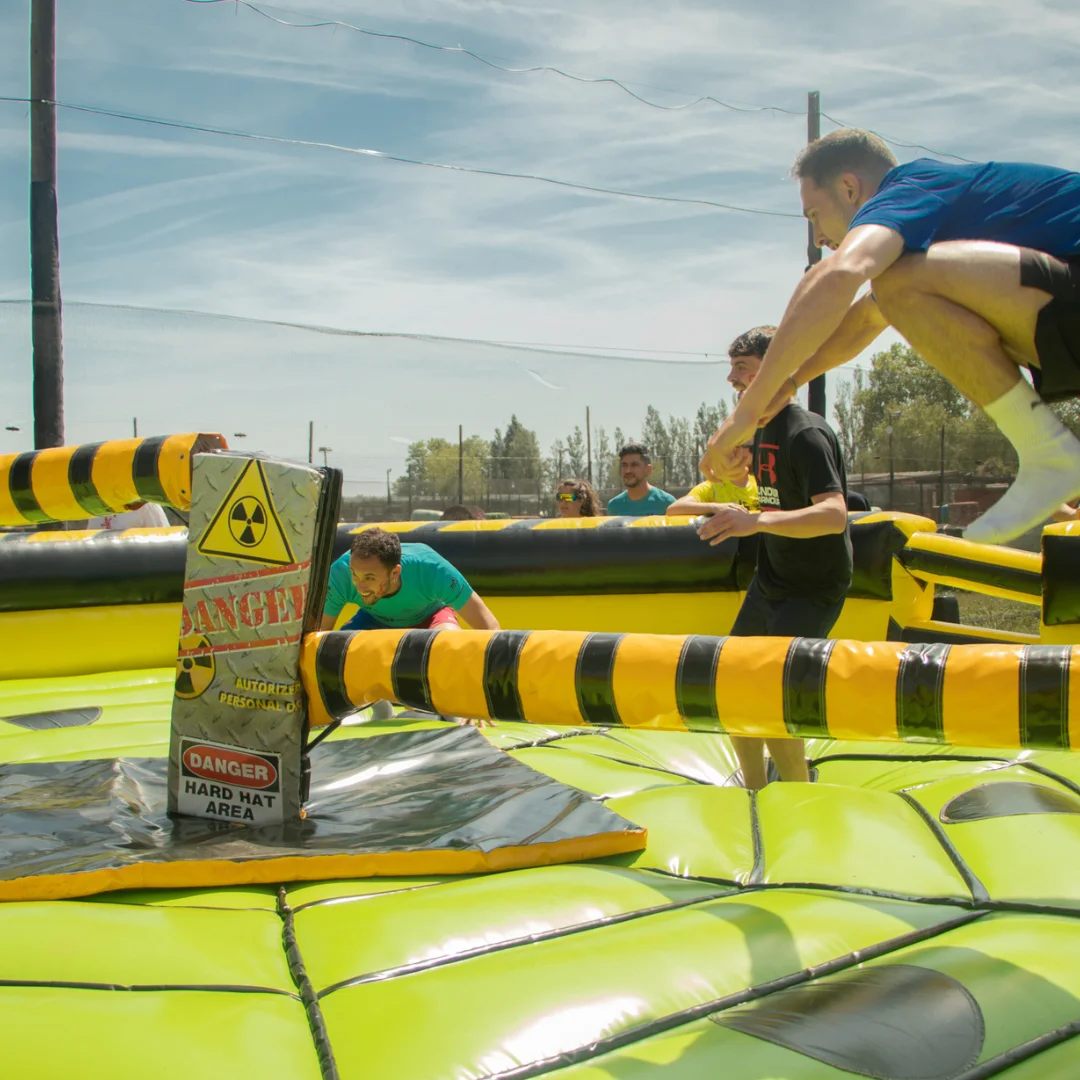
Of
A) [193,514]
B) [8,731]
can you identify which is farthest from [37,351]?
[193,514]

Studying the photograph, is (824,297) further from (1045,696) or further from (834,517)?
(834,517)

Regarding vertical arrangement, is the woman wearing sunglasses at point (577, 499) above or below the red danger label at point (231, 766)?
above

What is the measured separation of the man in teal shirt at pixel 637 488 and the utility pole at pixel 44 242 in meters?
3.40

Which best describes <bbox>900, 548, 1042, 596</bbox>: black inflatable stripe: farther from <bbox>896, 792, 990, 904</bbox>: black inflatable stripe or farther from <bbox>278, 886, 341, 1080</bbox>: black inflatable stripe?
<bbox>278, 886, 341, 1080</bbox>: black inflatable stripe

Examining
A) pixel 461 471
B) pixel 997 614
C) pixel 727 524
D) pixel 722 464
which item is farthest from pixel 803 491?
pixel 461 471

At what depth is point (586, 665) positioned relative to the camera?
193 centimetres

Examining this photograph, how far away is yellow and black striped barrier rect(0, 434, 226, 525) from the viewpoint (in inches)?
111

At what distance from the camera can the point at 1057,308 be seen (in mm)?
1628

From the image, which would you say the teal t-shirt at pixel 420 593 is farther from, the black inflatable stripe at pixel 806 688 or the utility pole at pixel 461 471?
the utility pole at pixel 461 471

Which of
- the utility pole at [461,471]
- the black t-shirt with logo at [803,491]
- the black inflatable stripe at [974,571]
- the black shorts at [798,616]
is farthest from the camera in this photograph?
the utility pole at [461,471]

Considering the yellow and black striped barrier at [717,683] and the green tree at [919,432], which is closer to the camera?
the yellow and black striped barrier at [717,683]

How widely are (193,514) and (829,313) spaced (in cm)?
146

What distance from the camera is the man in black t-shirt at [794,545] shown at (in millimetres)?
2674

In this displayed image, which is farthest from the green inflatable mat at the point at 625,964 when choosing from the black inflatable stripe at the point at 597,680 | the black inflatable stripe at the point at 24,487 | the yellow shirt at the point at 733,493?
the yellow shirt at the point at 733,493
